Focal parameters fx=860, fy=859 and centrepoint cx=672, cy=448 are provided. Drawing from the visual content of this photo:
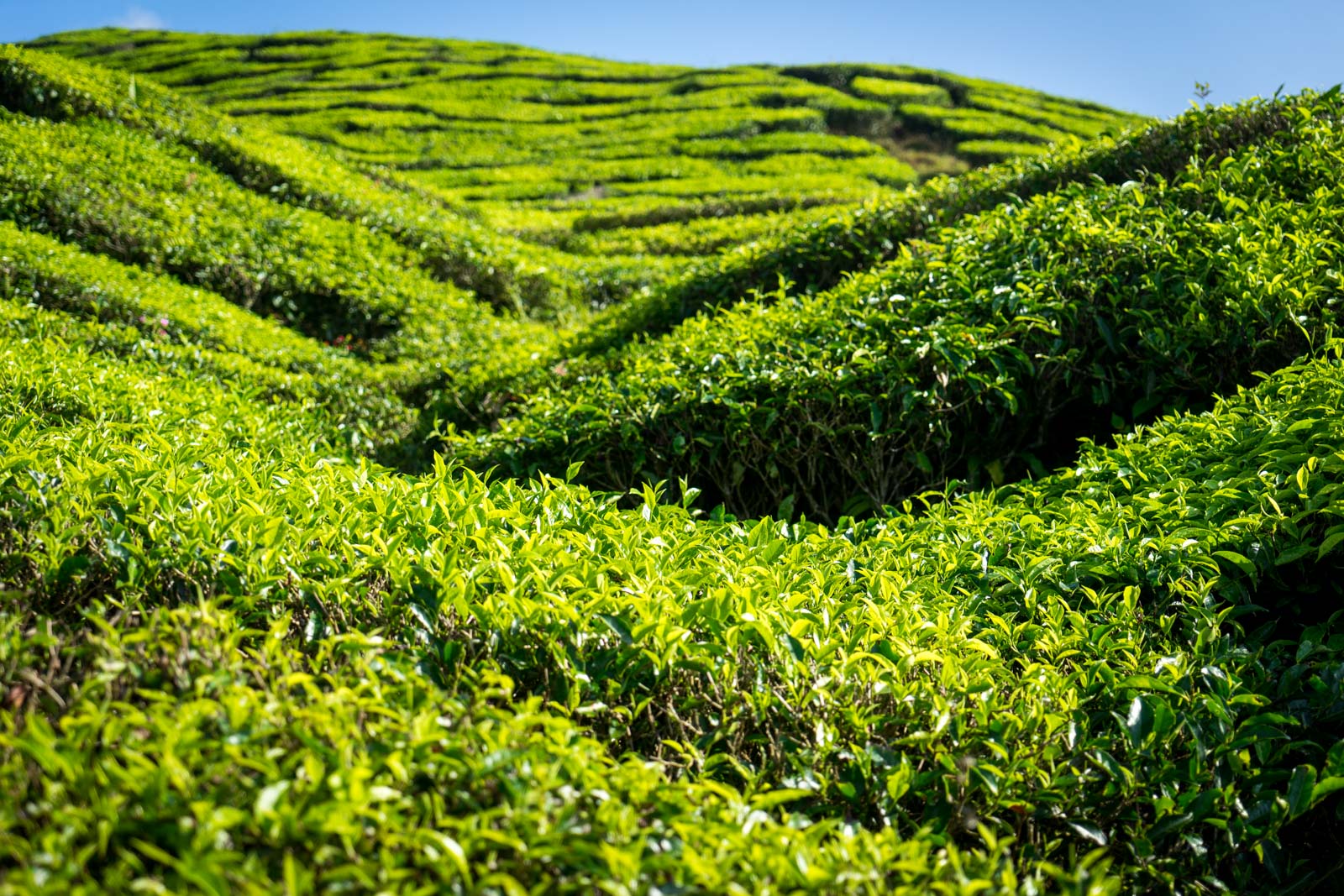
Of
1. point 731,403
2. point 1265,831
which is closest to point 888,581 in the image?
point 1265,831

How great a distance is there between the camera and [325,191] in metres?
10.2

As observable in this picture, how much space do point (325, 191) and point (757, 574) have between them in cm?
960

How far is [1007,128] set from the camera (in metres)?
21.6

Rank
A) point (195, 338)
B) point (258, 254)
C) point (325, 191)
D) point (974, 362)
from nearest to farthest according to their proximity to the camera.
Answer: point (974, 362) → point (195, 338) → point (258, 254) → point (325, 191)

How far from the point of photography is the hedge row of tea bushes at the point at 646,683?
53.0 inches

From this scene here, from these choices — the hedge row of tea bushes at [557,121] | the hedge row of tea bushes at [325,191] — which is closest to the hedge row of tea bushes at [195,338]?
the hedge row of tea bushes at [325,191]

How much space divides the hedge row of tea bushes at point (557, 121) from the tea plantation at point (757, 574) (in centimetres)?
606

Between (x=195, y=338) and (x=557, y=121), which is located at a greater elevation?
(x=557, y=121)

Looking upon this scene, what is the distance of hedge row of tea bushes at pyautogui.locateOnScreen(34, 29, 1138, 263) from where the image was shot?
1639 centimetres

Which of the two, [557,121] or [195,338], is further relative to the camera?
[557,121]

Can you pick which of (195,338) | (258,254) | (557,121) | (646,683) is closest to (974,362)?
(646,683)

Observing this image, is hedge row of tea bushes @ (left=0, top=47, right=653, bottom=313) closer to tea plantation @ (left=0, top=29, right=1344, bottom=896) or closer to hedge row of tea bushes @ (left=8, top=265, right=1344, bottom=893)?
tea plantation @ (left=0, top=29, right=1344, bottom=896)

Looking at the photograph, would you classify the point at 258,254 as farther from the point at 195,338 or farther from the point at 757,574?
the point at 757,574

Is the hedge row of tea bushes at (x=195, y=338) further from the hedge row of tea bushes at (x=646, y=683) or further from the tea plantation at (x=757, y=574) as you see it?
the hedge row of tea bushes at (x=646, y=683)
